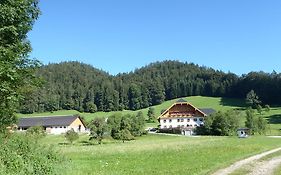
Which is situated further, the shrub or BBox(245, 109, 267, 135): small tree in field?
BBox(245, 109, 267, 135): small tree in field

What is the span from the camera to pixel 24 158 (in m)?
18.6

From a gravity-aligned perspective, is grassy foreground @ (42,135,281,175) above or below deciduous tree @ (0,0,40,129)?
below

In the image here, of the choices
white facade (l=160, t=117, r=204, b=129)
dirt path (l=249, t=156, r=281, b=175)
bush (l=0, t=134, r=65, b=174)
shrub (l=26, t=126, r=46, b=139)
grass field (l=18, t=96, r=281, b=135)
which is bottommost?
dirt path (l=249, t=156, r=281, b=175)

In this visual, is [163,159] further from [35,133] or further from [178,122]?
[178,122]

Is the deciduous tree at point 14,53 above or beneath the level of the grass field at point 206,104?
beneath

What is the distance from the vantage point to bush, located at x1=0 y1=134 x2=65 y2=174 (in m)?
16.2

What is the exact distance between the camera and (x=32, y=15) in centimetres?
1944

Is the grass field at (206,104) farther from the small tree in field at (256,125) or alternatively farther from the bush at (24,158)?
the bush at (24,158)

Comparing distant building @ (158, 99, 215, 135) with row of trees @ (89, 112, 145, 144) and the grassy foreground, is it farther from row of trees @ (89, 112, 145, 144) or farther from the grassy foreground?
the grassy foreground

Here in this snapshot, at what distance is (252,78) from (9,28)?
6542 inches

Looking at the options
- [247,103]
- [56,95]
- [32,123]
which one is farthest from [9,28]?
[56,95]

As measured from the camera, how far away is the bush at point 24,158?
16.2 metres

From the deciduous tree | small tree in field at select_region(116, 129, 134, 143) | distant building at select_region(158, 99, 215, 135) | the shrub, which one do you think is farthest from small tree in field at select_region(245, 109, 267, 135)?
the deciduous tree

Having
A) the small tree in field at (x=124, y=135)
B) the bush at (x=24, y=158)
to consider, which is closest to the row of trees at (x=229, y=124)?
the small tree in field at (x=124, y=135)
